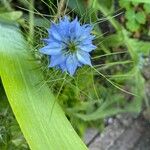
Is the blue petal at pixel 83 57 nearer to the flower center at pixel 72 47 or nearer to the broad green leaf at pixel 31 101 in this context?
the flower center at pixel 72 47

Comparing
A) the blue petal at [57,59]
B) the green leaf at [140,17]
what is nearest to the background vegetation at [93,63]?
the green leaf at [140,17]

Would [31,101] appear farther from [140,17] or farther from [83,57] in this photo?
[140,17]

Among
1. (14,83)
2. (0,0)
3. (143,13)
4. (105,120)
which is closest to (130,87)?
(105,120)

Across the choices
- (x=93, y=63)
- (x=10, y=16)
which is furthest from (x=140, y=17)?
(x=10, y=16)

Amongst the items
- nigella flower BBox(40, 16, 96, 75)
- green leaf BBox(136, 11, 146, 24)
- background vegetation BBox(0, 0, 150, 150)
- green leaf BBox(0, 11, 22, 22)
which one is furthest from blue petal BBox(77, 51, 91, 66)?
green leaf BBox(136, 11, 146, 24)

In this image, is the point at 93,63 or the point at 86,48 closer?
the point at 86,48

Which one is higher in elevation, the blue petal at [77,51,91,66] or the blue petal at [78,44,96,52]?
the blue petal at [78,44,96,52]

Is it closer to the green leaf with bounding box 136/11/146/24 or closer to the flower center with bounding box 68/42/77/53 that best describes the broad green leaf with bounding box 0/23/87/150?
the flower center with bounding box 68/42/77/53
